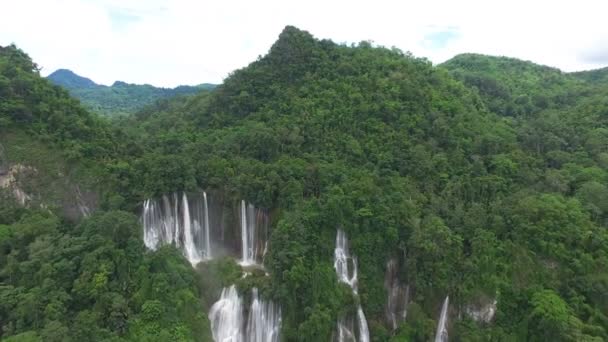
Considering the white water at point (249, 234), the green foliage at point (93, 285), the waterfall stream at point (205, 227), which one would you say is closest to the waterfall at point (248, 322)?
the green foliage at point (93, 285)

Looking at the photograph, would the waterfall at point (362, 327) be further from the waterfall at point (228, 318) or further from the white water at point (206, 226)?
the white water at point (206, 226)

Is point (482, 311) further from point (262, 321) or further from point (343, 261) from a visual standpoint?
point (262, 321)

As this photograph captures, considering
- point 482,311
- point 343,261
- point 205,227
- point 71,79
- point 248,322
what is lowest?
point 482,311

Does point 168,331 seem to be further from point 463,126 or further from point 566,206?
point 463,126

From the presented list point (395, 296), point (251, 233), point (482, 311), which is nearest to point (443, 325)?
point (482, 311)

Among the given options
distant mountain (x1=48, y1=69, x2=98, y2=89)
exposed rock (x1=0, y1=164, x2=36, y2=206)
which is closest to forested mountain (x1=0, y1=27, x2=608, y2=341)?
exposed rock (x1=0, y1=164, x2=36, y2=206)

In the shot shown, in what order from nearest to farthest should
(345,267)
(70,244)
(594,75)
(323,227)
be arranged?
(70,244)
(323,227)
(345,267)
(594,75)
